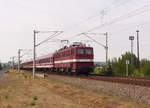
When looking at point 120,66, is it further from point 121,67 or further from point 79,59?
point 79,59

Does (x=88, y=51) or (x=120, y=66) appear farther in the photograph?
(x=120, y=66)

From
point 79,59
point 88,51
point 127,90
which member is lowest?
point 127,90

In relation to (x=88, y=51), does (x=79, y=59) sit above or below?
below

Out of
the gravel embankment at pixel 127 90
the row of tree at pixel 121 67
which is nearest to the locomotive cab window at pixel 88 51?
the row of tree at pixel 121 67

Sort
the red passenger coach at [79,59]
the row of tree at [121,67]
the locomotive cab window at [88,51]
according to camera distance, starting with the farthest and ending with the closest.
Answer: the row of tree at [121,67] → the locomotive cab window at [88,51] → the red passenger coach at [79,59]

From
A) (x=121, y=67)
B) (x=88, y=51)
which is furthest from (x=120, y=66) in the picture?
(x=88, y=51)

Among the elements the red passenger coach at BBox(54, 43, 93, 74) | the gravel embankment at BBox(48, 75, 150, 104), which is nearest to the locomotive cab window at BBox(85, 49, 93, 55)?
the red passenger coach at BBox(54, 43, 93, 74)

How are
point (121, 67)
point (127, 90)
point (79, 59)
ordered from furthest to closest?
point (121, 67)
point (79, 59)
point (127, 90)

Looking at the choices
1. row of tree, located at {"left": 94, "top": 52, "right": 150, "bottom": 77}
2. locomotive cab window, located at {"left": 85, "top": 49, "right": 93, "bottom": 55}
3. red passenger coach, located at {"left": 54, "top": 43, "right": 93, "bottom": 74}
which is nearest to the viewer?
red passenger coach, located at {"left": 54, "top": 43, "right": 93, "bottom": 74}

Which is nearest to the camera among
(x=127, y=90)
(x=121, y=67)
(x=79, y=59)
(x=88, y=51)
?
(x=127, y=90)

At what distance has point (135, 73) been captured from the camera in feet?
125

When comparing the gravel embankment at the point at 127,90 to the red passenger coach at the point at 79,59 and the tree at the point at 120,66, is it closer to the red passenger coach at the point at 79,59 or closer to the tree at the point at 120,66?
the red passenger coach at the point at 79,59

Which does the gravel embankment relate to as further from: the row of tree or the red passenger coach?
the row of tree

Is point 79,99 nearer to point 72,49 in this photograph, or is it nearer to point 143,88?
point 143,88
